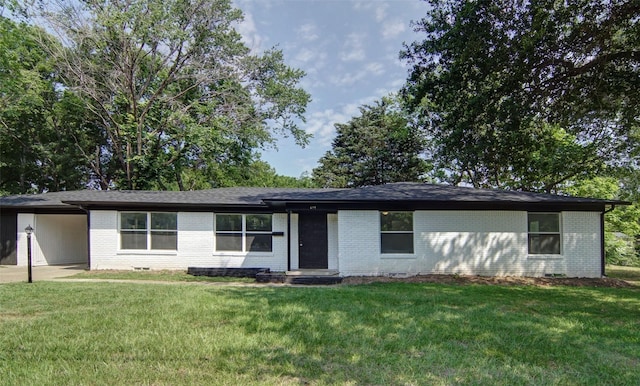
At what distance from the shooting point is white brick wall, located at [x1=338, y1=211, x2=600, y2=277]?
1185cm

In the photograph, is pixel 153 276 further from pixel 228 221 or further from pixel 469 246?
pixel 469 246

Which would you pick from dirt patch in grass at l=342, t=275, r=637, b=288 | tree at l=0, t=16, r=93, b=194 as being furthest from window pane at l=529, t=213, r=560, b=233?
tree at l=0, t=16, r=93, b=194

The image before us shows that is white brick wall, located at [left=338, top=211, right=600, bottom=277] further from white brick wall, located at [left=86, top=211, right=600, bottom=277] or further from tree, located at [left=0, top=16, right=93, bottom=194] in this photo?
tree, located at [left=0, top=16, right=93, bottom=194]

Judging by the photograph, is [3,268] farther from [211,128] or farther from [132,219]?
[211,128]

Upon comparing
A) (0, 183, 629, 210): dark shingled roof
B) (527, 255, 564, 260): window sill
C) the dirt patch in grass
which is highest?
(0, 183, 629, 210): dark shingled roof

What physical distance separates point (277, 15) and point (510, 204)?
10963 millimetres

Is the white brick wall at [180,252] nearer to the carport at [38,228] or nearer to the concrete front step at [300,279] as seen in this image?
the concrete front step at [300,279]

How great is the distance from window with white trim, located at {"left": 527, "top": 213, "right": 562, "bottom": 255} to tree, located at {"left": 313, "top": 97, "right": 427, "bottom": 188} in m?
16.2

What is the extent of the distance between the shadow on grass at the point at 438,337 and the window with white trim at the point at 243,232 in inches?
191

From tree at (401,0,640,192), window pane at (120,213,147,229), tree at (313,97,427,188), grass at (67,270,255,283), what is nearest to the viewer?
tree at (401,0,640,192)

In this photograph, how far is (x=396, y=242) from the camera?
12.1 metres

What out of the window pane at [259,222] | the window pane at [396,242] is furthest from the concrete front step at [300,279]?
the window pane at [259,222]

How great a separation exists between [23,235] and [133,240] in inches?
217

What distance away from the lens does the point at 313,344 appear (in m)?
4.59
